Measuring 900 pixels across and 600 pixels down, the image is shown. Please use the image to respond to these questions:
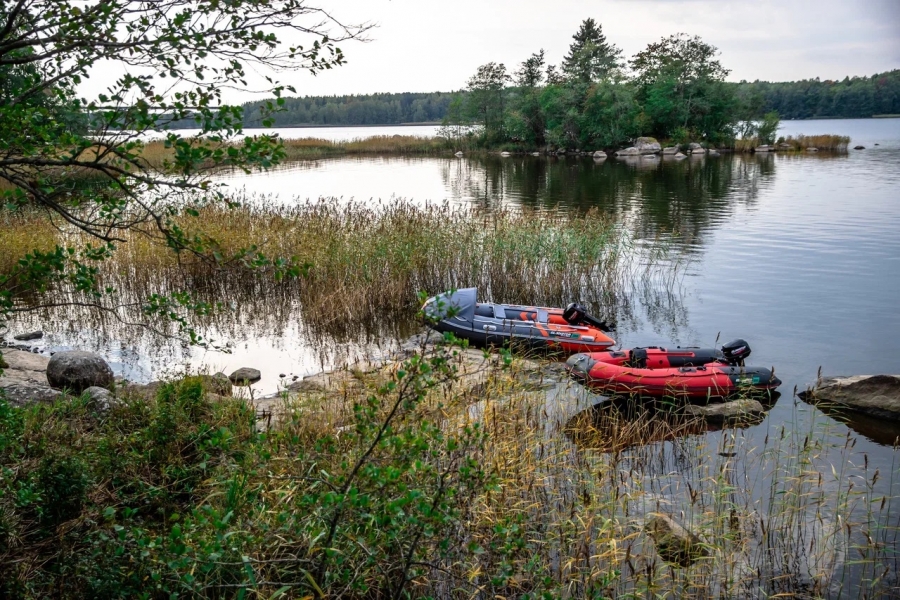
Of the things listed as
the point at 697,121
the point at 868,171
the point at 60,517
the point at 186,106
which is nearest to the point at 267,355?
the point at 60,517

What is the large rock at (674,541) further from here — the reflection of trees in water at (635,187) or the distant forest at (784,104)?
the distant forest at (784,104)

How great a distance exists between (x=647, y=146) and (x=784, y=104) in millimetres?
79482

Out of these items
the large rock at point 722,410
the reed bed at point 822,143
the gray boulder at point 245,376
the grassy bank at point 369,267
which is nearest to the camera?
the large rock at point 722,410

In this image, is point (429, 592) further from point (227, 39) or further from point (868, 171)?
point (868, 171)

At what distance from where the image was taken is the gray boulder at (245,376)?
10.6 metres

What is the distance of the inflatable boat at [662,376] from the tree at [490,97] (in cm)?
6394

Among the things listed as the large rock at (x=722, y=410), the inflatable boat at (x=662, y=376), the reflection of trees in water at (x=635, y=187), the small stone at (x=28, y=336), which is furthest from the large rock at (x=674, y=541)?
the reflection of trees in water at (x=635, y=187)

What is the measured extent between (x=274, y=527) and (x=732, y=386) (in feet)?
24.8

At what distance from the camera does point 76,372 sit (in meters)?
9.12

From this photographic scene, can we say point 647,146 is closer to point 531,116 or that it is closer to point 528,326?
point 531,116

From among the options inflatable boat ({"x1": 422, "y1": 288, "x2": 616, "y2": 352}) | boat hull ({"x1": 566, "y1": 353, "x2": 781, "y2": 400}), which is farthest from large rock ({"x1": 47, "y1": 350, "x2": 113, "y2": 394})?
boat hull ({"x1": 566, "y1": 353, "x2": 781, "y2": 400})

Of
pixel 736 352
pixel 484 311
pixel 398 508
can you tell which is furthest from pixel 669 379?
pixel 398 508

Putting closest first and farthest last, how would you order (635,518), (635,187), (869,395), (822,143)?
(635,518), (869,395), (635,187), (822,143)

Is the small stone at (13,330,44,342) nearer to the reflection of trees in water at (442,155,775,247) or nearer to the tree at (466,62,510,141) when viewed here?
the reflection of trees in water at (442,155,775,247)
